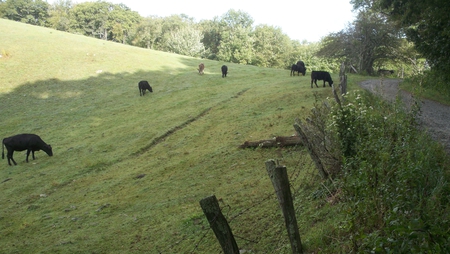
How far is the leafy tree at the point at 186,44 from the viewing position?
77750 millimetres

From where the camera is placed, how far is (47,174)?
55.5 ft

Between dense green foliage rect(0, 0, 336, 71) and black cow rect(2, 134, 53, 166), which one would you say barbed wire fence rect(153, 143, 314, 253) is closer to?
black cow rect(2, 134, 53, 166)

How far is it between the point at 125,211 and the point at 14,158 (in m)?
12.9

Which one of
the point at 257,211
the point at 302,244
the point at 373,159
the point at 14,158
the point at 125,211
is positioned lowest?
→ the point at 14,158

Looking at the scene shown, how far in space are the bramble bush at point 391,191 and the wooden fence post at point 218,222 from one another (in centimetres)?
166

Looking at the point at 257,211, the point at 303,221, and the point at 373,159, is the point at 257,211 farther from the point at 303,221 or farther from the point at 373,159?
the point at 373,159

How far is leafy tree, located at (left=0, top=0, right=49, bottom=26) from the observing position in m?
110

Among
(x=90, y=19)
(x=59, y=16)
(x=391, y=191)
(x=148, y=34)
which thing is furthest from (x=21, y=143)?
(x=59, y=16)

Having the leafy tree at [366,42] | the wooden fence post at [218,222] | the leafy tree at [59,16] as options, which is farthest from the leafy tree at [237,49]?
the wooden fence post at [218,222]

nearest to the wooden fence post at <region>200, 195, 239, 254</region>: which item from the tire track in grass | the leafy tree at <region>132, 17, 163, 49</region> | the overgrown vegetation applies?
the overgrown vegetation

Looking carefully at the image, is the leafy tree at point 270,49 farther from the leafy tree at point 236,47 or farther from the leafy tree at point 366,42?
the leafy tree at point 366,42

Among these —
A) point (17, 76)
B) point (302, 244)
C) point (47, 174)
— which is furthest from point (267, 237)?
point (17, 76)

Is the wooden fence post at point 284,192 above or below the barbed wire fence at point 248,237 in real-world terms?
above

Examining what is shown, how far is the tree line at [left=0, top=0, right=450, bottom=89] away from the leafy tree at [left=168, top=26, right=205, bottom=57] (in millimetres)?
212
